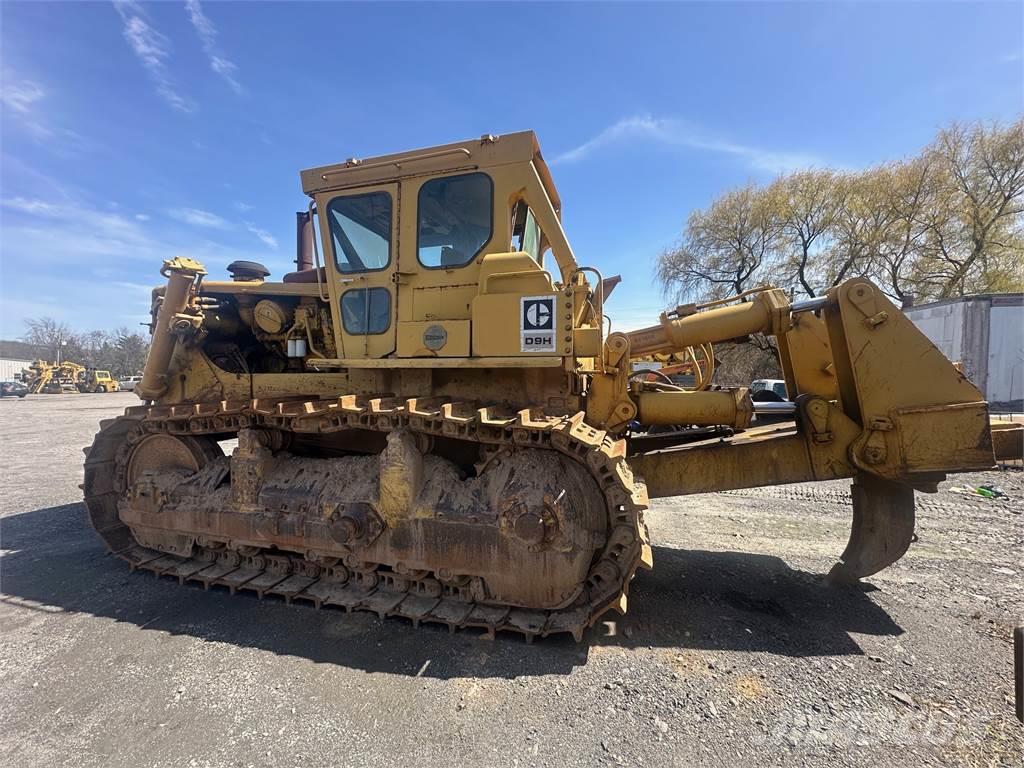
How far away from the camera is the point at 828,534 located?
5109 millimetres

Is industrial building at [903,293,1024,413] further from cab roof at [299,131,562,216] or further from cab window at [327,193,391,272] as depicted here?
cab window at [327,193,391,272]

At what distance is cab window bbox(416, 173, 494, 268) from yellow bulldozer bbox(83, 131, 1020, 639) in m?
0.02

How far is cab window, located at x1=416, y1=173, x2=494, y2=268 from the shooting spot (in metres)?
3.66

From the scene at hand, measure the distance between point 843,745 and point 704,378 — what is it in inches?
136

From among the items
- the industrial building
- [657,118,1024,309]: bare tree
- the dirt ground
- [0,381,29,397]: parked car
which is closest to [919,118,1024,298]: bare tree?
[657,118,1024,309]: bare tree

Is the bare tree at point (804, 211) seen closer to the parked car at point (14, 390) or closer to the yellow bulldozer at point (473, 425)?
the yellow bulldozer at point (473, 425)

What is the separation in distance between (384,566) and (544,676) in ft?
5.07

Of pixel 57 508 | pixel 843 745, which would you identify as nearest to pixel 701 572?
pixel 843 745

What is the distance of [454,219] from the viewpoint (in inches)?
148

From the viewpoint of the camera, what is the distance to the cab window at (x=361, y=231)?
3.90 m

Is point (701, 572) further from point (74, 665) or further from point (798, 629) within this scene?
point (74, 665)

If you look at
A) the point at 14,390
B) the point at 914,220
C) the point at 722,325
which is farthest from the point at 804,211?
the point at 14,390

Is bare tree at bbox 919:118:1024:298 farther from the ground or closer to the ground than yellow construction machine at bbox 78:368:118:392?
farther from the ground

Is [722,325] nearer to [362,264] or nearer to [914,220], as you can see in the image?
[362,264]
